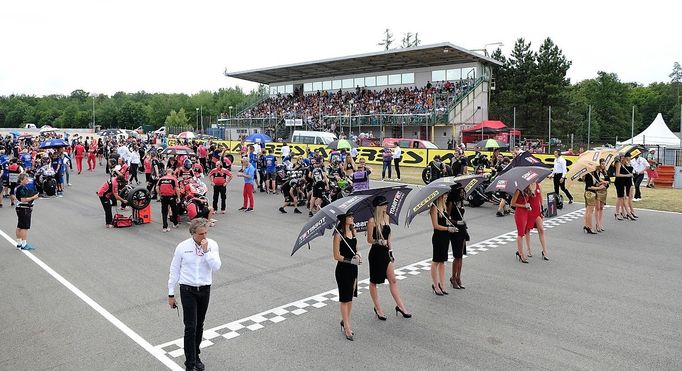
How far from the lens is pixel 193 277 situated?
5188 millimetres

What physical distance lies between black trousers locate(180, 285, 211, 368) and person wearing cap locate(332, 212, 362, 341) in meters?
1.57

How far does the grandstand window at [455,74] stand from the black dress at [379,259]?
133 feet

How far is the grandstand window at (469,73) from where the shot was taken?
43562 millimetres

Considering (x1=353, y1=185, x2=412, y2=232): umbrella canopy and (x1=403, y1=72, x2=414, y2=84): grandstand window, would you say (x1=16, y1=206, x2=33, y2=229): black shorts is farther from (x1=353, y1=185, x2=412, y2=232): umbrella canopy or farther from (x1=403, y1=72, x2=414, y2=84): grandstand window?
(x1=403, y1=72, x2=414, y2=84): grandstand window

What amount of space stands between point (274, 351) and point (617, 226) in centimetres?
1070

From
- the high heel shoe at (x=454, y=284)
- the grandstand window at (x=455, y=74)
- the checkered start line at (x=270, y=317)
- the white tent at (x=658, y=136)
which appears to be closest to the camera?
the checkered start line at (x=270, y=317)

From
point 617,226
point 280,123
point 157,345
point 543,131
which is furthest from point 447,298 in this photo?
point 280,123

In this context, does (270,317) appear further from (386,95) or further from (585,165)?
(386,95)

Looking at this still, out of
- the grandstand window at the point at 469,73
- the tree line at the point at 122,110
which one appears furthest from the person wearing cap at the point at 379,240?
the tree line at the point at 122,110

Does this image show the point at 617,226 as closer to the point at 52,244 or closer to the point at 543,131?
the point at 52,244

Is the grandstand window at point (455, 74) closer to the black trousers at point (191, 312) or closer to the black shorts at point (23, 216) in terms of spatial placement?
the black shorts at point (23, 216)

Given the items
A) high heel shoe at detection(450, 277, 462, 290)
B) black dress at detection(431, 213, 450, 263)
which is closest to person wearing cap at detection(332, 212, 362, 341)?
black dress at detection(431, 213, 450, 263)

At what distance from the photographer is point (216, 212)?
1555 cm

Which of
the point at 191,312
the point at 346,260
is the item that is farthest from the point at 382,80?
the point at 191,312
